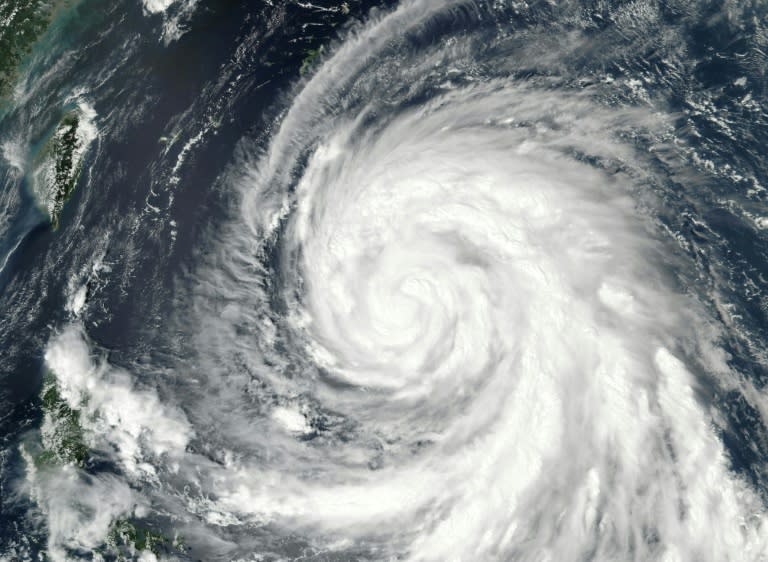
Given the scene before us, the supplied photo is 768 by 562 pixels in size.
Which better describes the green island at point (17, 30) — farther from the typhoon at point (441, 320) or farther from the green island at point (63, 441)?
the green island at point (63, 441)

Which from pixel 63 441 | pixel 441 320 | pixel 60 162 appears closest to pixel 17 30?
pixel 60 162

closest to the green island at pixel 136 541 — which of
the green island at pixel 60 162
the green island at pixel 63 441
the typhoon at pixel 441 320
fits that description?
the typhoon at pixel 441 320

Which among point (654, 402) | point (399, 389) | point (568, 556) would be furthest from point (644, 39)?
point (568, 556)

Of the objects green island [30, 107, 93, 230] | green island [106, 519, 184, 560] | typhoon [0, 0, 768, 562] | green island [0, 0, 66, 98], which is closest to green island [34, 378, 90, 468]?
typhoon [0, 0, 768, 562]

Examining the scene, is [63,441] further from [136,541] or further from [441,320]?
[441,320]

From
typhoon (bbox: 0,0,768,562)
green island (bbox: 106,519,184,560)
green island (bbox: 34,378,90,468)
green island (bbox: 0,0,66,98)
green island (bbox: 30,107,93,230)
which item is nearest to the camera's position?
typhoon (bbox: 0,0,768,562)

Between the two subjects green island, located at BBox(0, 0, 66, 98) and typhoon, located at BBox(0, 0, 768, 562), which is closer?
typhoon, located at BBox(0, 0, 768, 562)

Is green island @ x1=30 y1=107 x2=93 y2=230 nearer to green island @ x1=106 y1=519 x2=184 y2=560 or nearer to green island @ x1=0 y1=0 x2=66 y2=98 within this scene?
green island @ x1=0 y1=0 x2=66 y2=98

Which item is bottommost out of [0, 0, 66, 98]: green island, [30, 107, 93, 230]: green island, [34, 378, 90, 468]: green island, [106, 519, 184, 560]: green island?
[106, 519, 184, 560]: green island

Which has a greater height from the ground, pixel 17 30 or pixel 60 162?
pixel 17 30
